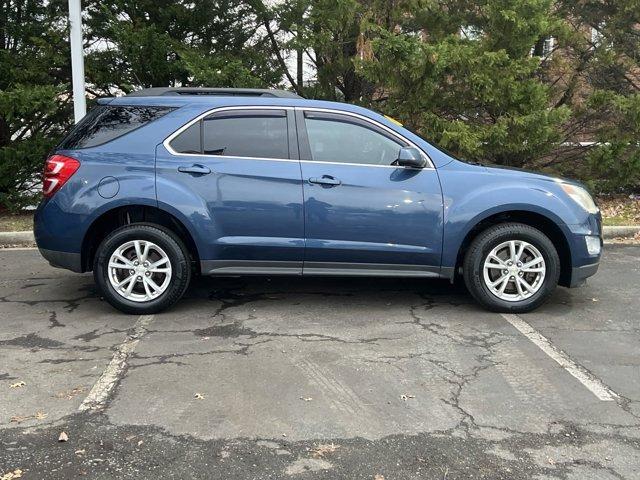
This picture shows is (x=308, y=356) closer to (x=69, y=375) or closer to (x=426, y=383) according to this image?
(x=426, y=383)

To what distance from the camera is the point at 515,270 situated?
5.29 metres

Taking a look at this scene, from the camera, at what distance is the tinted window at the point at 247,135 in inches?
205

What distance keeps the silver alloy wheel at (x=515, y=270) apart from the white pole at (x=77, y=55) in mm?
6320

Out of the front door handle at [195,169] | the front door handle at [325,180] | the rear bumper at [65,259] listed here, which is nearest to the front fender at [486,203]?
the front door handle at [325,180]

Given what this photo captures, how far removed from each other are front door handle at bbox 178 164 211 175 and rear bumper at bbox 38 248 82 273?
44.8 inches

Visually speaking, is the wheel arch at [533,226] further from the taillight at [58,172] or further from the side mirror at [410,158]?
the taillight at [58,172]

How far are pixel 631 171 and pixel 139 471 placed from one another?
29.9ft

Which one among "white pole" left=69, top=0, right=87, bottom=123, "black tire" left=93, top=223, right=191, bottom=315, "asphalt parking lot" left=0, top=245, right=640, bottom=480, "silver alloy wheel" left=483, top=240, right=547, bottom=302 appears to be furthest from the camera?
"white pole" left=69, top=0, right=87, bottom=123

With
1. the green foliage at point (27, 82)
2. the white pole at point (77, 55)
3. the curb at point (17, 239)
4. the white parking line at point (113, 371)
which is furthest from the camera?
the green foliage at point (27, 82)

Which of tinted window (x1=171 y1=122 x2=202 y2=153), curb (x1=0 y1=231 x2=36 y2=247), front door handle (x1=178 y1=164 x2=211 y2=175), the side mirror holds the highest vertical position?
tinted window (x1=171 y1=122 x2=202 y2=153)

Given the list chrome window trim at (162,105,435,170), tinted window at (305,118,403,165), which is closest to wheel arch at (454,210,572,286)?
chrome window trim at (162,105,435,170)

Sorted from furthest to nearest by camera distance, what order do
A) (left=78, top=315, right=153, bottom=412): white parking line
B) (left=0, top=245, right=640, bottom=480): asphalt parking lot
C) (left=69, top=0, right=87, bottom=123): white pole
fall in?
(left=69, top=0, right=87, bottom=123): white pole → (left=78, top=315, right=153, bottom=412): white parking line → (left=0, top=245, right=640, bottom=480): asphalt parking lot

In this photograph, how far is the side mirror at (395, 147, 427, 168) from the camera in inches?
199

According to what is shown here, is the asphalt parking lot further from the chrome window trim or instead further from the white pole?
the white pole
